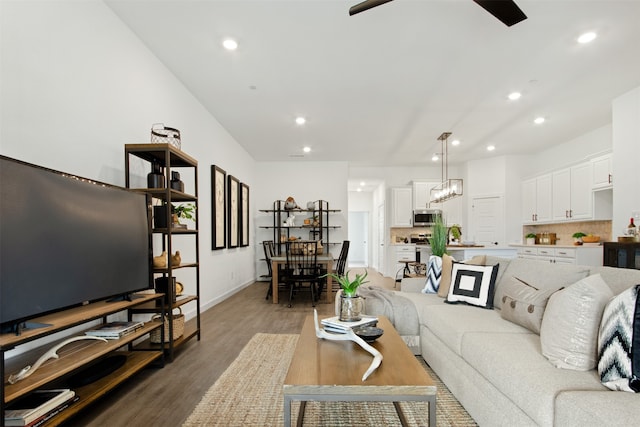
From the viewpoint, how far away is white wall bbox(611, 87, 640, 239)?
399 centimetres

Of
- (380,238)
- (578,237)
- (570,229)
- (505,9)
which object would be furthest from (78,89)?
(380,238)

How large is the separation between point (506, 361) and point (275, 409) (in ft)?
4.44

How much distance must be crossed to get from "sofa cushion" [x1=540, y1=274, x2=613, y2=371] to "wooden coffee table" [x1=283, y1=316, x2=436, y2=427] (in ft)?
2.20

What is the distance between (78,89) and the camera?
234 cm

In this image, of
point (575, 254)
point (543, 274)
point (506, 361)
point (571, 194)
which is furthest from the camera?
point (571, 194)

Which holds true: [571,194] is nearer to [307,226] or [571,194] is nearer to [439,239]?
[439,239]

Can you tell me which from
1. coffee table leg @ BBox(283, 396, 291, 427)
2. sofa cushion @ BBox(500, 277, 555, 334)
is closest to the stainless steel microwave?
sofa cushion @ BBox(500, 277, 555, 334)

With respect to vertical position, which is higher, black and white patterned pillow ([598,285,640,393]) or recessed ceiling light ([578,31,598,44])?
recessed ceiling light ([578,31,598,44])

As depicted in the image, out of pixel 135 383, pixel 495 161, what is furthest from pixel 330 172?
pixel 135 383

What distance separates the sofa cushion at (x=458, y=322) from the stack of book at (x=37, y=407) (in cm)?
226

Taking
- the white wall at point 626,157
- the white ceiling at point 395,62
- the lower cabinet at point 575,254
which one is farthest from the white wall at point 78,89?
the lower cabinet at point 575,254

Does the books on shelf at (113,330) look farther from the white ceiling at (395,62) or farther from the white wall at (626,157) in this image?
the white wall at (626,157)

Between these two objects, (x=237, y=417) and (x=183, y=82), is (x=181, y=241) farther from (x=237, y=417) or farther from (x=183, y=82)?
(x=237, y=417)

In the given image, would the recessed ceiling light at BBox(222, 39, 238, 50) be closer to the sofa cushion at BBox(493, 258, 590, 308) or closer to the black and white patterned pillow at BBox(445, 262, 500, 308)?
the black and white patterned pillow at BBox(445, 262, 500, 308)
